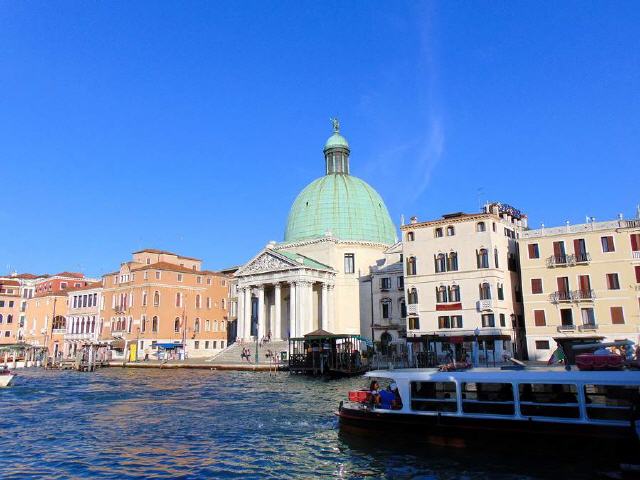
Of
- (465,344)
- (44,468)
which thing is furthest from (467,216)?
(44,468)

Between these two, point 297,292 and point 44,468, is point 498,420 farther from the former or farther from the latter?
point 297,292

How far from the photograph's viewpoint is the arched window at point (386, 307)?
6166 centimetres

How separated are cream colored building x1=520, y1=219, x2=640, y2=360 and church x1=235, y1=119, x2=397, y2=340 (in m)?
24.7

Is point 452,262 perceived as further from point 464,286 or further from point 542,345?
point 542,345

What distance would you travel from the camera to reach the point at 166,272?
69.7 metres

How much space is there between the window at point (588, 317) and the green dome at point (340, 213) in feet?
107

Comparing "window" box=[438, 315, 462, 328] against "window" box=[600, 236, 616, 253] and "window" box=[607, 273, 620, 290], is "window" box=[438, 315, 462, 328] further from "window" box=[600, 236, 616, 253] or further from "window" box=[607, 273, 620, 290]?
"window" box=[600, 236, 616, 253]

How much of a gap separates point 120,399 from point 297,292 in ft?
115

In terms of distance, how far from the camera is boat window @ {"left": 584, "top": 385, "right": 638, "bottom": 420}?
15.4m

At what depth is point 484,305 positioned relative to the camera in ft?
149

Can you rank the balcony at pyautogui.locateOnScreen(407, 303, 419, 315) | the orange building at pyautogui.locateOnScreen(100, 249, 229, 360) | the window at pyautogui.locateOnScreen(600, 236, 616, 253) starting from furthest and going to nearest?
the orange building at pyautogui.locateOnScreen(100, 249, 229, 360)
the balcony at pyautogui.locateOnScreen(407, 303, 419, 315)
the window at pyautogui.locateOnScreen(600, 236, 616, 253)

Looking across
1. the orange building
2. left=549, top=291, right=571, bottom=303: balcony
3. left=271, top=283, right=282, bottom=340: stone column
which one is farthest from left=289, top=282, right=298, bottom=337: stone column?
left=549, top=291, right=571, bottom=303: balcony

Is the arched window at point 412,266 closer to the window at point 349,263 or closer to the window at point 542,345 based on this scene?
the window at point 542,345

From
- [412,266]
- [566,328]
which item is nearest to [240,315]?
[412,266]
